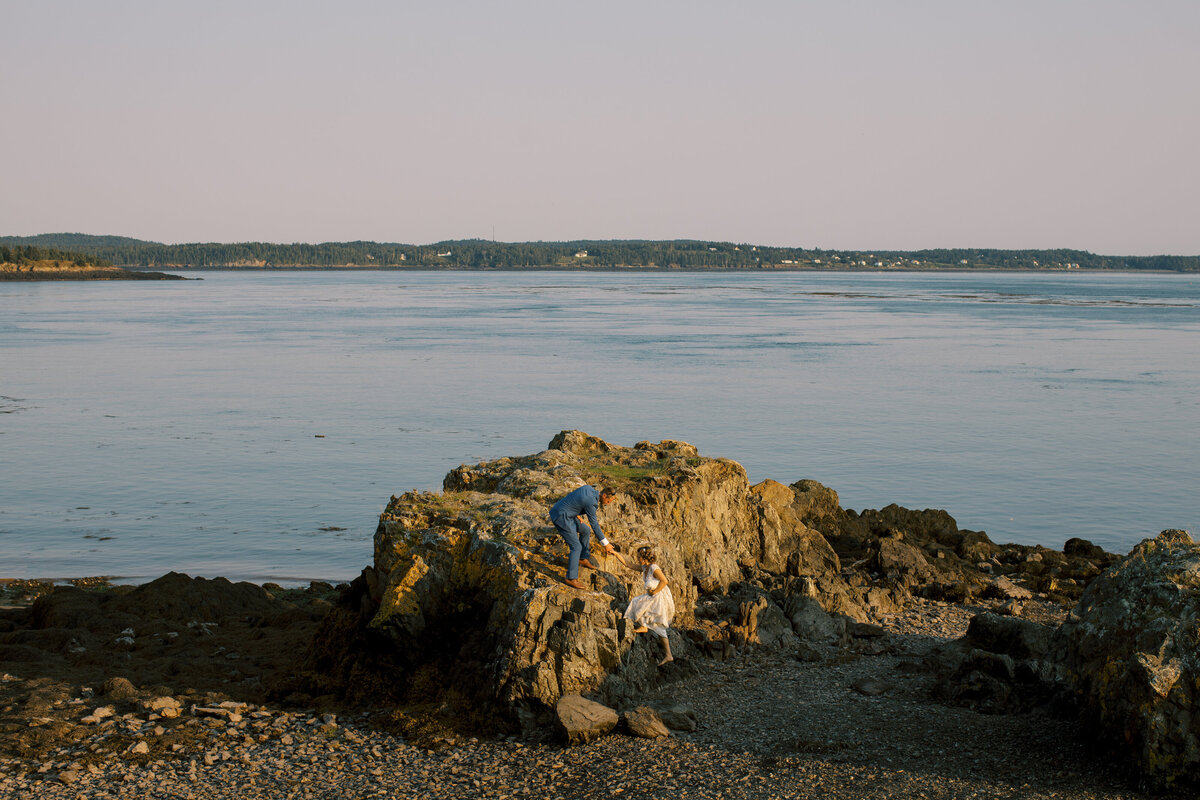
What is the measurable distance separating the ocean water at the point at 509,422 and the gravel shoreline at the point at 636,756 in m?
8.02

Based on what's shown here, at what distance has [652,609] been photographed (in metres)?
13.1

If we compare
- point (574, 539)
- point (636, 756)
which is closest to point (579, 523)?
point (574, 539)

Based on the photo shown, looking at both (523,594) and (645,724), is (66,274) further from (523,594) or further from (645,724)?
(645,724)

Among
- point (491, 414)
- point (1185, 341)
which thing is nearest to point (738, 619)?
point (491, 414)

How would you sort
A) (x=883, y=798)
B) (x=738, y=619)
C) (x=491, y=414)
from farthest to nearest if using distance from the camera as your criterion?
1. (x=491, y=414)
2. (x=738, y=619)
3. (x=883, y=798)

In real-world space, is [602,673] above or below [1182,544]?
below

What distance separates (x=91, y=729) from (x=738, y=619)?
801 centimetres

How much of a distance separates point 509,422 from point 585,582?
70.0 ft

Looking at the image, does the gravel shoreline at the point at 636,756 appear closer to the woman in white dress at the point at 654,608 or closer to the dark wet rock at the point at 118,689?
A: the dark wet rock at the point at 118,689

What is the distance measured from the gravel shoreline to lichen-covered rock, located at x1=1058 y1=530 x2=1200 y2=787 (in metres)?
0.46

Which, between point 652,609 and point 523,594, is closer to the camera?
point 523,594

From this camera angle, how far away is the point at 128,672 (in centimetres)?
1351

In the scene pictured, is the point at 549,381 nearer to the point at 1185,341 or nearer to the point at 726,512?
the point at 726,512

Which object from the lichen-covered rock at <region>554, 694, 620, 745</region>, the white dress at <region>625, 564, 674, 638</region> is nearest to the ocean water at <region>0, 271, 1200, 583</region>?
the white dress at <region>625, 564, 674, 638</region>
